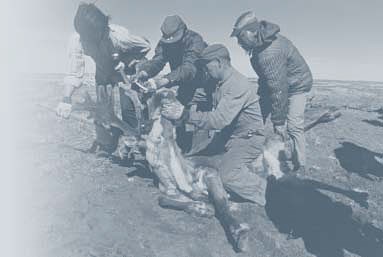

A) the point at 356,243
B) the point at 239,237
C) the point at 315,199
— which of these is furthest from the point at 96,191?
the point at 356,243

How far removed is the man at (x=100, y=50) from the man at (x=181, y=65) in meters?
0.37

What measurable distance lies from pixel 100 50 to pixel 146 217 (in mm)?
3146

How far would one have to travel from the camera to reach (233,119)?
5727 mm

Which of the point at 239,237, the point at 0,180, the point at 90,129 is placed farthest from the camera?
Answer: the point at 90,129

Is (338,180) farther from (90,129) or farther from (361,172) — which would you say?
(90,129)

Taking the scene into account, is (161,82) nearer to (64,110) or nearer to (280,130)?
(64,110)

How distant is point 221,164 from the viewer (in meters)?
5.69

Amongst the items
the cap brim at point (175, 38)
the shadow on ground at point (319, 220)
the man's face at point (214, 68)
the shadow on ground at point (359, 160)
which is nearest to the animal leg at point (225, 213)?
the shadow on ground at point (319, 220)

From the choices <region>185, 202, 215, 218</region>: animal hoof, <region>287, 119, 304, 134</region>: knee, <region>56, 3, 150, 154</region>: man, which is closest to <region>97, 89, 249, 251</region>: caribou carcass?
<region>185, 202, 215, 218</region>: animal hoof

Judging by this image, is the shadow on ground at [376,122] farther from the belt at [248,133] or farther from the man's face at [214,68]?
the man's face at [214,68]

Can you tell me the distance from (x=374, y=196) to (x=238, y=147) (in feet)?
8.17

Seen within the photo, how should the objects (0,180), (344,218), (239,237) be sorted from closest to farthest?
(0,180), (239,237), (344,218)

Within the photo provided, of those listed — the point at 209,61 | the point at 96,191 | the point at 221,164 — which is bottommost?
the point at 96,191

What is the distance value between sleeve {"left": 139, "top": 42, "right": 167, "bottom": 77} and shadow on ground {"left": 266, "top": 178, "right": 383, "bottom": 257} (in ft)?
10.00
